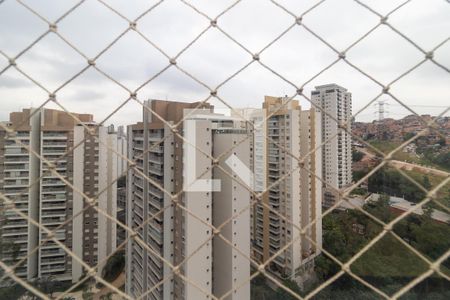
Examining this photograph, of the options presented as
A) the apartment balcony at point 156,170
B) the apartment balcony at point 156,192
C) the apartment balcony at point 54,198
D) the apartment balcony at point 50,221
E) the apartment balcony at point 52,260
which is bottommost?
the apartment balcony at point 52,260

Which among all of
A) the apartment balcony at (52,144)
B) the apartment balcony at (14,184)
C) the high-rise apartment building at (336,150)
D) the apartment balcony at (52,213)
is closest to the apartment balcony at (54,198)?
the apartment balcony at (52,213)

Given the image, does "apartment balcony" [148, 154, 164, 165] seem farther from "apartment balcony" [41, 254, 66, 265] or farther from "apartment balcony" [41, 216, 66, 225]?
"apartment balcony" [41, 254, 66, 265]

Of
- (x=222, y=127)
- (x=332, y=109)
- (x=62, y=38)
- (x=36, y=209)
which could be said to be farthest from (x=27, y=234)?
(x=332, y=109)

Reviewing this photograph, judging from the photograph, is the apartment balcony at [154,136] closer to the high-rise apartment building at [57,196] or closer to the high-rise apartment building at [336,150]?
the high-rise apartment building at [57,196]

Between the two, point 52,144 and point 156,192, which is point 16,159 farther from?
point 156,192

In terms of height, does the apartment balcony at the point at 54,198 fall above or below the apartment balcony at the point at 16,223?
above

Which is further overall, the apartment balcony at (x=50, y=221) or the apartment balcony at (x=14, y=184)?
the apartment balcony at (x=50, y=221)
